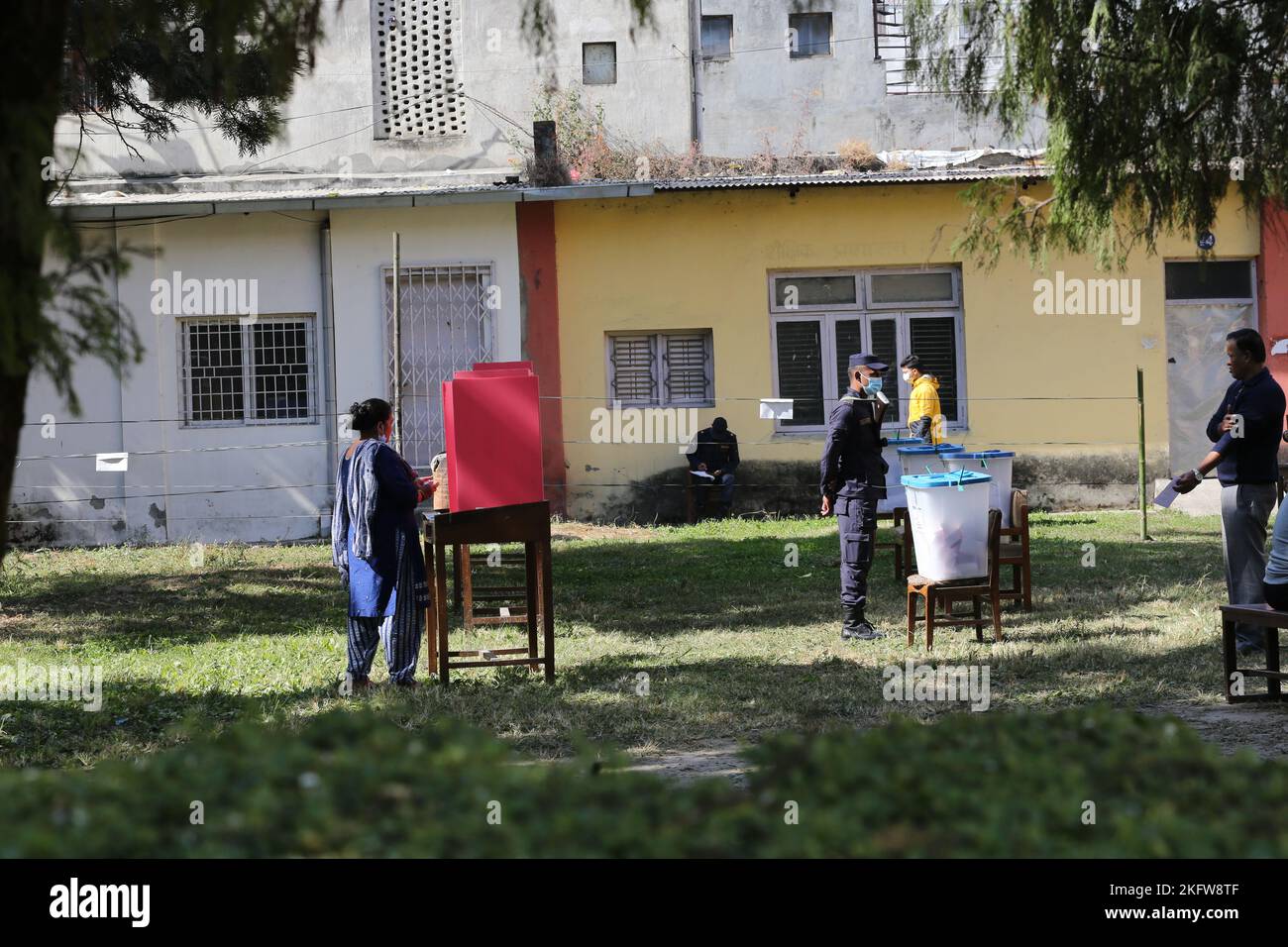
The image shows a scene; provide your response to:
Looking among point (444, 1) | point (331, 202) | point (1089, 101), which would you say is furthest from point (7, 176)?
point (444, 1)

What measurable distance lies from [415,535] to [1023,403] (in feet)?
39.1

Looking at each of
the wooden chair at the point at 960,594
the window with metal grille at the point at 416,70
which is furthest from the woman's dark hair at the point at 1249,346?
the window with metal grille at the point at 416,70

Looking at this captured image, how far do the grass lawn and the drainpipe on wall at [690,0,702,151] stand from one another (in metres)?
11.4

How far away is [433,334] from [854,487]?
9743 millimetres

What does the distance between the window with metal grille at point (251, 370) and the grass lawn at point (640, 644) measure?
3103 millimetres

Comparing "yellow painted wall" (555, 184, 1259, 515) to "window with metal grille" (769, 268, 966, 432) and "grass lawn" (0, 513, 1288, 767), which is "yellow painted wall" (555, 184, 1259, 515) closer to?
"window with metal grille" (769, 268, 966, 432)

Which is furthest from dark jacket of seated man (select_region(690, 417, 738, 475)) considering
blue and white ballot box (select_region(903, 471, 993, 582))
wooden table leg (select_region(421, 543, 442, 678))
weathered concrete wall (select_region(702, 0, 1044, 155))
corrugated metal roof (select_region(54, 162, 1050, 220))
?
wooden table leg (select_region(421, 543, 442, 678))

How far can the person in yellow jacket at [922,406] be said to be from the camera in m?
14.7

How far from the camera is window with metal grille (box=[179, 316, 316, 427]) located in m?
18.6

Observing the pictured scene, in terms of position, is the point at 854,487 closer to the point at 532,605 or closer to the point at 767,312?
the point at 532,605
